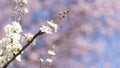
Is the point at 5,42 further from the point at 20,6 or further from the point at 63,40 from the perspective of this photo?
Answer: the point at 63,40

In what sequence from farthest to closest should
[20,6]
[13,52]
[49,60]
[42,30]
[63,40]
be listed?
1. [63,40]
2. [49,60]
3. [20,6]
4. [13,52]
5. [42,30]

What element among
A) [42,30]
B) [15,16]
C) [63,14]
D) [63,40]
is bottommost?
[42,30]

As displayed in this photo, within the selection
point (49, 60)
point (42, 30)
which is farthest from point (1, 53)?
point (49, 60)

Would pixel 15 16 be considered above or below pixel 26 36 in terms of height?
A: above

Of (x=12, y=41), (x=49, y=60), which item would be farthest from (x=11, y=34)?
(x=49, y=60)

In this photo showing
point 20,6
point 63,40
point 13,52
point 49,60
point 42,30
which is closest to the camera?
point 42,30

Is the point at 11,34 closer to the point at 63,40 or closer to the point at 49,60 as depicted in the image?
the point at 49,60

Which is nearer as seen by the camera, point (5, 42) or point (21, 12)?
point (5, 42)

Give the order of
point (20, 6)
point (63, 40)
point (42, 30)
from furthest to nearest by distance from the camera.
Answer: point (63, 40), point (20, 6), point (42, 30)

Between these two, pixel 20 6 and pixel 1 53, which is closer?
pixel 1 53
